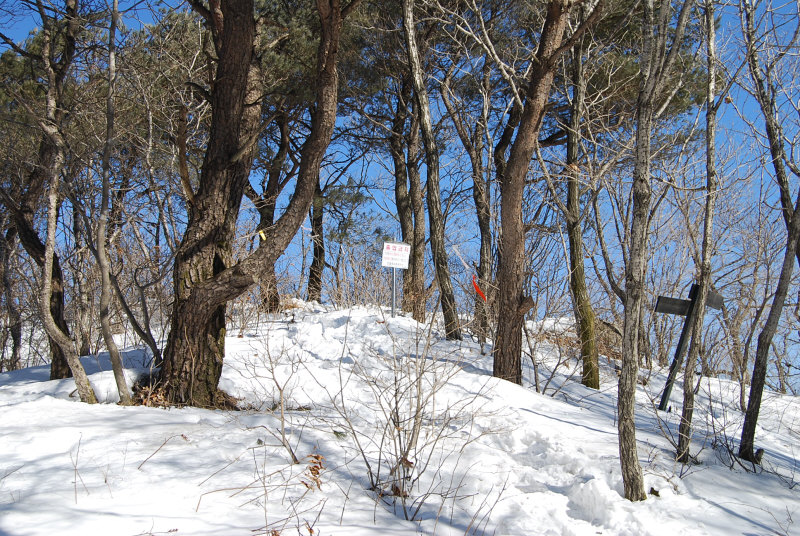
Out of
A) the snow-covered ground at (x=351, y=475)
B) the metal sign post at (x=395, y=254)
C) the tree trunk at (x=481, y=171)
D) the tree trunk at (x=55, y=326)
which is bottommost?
the snow-covered ground at (x=351, y=475)

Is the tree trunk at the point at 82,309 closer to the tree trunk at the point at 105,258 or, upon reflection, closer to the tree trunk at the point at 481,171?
the tree trunk at the point at 105,258

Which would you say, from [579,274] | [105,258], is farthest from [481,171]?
[105,258]

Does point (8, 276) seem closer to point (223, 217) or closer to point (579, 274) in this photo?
point (223, 217)

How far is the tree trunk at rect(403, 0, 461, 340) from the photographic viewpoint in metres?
7.36

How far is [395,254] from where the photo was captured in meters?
7.52

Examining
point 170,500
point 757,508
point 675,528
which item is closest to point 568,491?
point 675,528

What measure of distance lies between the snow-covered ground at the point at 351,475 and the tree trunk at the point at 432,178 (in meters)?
3.20

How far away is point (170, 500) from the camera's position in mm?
2365

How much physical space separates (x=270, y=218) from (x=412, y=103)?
376 cm

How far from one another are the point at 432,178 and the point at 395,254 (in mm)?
1259

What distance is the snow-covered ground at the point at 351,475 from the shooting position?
2318 mm

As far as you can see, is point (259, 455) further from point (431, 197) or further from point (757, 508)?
point (431, 197)

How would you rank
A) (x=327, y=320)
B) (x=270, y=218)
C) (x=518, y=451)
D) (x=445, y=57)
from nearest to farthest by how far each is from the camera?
(x=518, y=451) → (x=327, y=320) → (x=445, y=57) → (x=270, y=218)

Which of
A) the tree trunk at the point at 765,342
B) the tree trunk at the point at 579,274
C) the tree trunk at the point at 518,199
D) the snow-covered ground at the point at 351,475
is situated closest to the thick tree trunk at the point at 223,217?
the snow-covered ground at the point at 351,475
